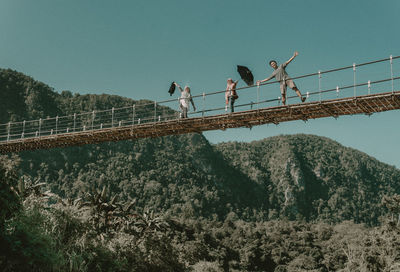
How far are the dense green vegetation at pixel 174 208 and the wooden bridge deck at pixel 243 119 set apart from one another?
111 inches

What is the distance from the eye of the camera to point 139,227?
124 ft

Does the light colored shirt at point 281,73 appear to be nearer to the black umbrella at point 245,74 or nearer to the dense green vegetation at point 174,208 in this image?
the black umbrella at point 245,74

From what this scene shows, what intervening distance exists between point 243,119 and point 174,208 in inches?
4368

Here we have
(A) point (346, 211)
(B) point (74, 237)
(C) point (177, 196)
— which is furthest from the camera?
(A) point (346, 211)

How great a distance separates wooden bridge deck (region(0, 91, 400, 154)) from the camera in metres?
11.9

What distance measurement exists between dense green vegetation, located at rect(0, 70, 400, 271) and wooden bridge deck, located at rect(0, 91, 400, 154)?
2827mm

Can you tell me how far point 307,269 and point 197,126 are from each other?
61.9 metres

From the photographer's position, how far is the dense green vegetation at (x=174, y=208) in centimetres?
1731

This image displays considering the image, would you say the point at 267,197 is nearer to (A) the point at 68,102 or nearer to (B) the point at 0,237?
(A) the point at 68,102

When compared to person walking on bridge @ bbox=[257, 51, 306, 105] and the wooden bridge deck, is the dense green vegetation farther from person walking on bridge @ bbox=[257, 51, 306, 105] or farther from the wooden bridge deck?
person walking on bridge @ bbox=[257, 51, 306, 105]

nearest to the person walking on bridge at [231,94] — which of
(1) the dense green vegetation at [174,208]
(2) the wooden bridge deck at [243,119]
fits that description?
(2) the wooden bridge deck at [243,119]

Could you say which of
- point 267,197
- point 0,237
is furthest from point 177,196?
point 0,237

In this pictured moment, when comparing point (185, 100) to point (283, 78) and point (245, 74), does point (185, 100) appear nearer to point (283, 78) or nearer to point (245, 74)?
point (245, 74)

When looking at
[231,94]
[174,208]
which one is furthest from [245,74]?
[174,208]
